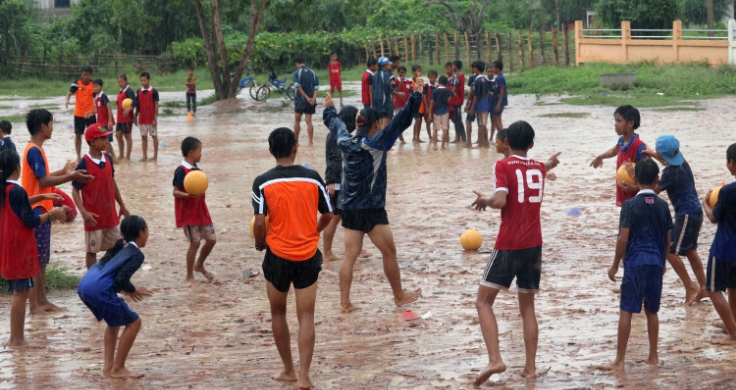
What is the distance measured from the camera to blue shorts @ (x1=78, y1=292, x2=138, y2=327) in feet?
19.9

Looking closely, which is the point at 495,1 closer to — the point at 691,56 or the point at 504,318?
the point at 691,56

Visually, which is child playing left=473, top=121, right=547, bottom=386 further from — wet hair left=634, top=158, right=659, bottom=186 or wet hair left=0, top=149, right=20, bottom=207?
wet hair left=0, top=149, right=20, bottom=207

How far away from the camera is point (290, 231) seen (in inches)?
226

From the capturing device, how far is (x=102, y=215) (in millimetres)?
8289

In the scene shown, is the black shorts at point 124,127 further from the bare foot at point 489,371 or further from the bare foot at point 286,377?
the bare foot at point 489,371

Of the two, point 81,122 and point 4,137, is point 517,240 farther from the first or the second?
point 81,122

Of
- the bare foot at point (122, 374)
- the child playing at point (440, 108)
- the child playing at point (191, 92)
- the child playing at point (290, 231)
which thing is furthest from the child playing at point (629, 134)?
the child playing at point (191, 92)

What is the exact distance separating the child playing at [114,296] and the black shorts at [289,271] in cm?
97

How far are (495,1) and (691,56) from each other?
1226 inches

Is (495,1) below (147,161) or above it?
above

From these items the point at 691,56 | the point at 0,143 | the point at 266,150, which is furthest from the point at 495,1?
the point at 0,143

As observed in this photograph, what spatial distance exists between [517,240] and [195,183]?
376 centimetres

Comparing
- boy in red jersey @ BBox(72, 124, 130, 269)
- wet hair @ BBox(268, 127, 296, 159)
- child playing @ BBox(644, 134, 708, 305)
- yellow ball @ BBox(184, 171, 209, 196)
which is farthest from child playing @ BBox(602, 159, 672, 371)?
boy in red jersey @ BBox(72, 124, 130, 269)

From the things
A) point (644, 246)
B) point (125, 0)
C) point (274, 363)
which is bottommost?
point (274, 363)
